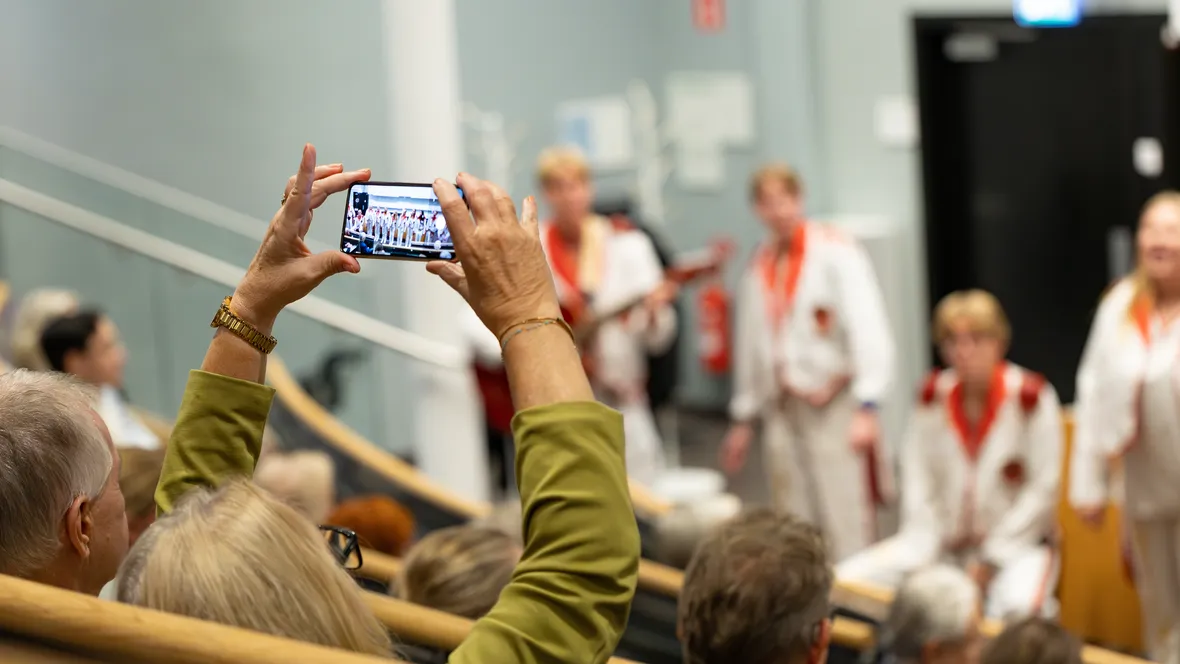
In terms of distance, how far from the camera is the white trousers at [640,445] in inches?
243

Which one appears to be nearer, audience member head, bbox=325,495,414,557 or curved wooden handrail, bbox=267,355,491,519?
audience member head, bbox=325,495,414,557

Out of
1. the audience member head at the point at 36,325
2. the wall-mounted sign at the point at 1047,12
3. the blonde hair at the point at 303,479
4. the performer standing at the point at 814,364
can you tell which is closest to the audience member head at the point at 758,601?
the blonde hair at the point at 303,479

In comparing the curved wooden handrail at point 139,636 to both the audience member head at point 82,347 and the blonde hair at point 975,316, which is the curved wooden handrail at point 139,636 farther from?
the blonde hair at point 975,316

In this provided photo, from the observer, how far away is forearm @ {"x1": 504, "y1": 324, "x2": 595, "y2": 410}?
1.30 metres

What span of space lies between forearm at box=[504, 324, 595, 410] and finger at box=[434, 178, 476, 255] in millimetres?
103

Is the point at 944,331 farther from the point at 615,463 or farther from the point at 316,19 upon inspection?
the point at 316,19

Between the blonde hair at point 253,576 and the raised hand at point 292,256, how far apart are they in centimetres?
29

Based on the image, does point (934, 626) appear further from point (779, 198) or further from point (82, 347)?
point (779, 198)

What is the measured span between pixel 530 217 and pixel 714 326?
7251mm

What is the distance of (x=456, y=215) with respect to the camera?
4.46 feet

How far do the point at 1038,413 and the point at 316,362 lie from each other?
311cm

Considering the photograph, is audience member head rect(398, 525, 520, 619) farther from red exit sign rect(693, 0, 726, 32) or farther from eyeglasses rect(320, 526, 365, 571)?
red exit sign rect(693, 0, 726, 32)

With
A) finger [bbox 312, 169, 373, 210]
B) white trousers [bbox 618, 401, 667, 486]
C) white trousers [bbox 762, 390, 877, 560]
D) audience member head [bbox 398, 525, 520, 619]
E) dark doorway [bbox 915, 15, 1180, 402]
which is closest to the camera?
finger [bbox 312, 169, 373, 210]

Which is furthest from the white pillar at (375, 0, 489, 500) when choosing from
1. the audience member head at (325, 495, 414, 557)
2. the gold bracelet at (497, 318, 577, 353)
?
the gold bracelet at (497, 318, 577, 353)
